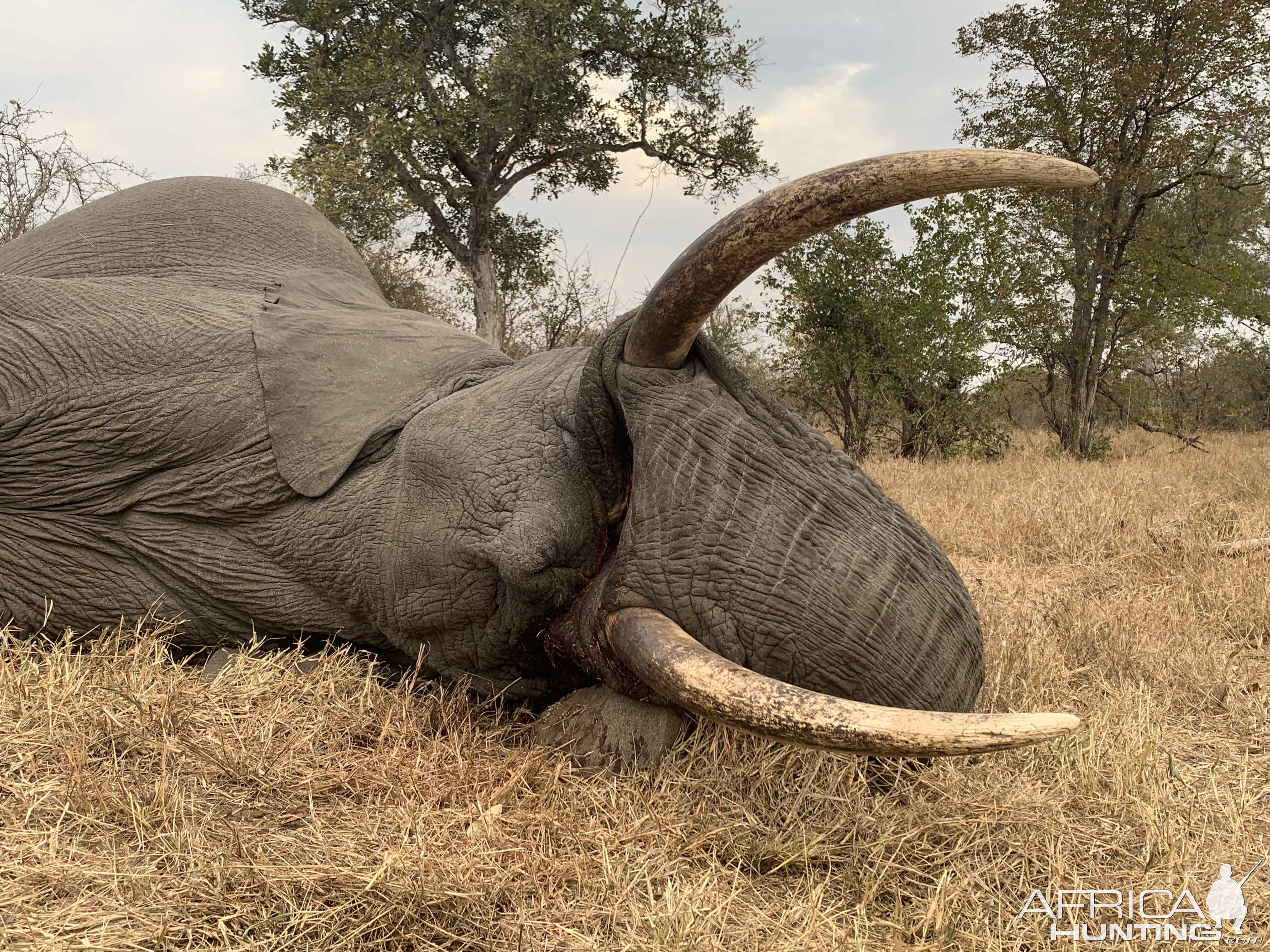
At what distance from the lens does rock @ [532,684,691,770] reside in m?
2.43

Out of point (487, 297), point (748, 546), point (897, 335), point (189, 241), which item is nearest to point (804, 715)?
point (748, 546)

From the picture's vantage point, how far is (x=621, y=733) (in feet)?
8.02

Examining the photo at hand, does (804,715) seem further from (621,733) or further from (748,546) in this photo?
(621,733)

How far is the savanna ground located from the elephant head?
273mm

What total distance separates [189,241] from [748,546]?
2.60 m

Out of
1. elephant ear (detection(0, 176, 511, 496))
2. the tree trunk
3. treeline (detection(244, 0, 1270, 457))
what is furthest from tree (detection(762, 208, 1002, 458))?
elephant ear (detection(0, 176, 511, 496))

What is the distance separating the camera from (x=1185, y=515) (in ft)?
17.3

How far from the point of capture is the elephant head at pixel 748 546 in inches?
80.9

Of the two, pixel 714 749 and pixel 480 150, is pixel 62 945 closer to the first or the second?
pixel 714 749

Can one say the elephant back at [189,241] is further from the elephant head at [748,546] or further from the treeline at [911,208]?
the treeline at [911,208]

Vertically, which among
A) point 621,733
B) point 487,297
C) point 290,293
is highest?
point 487,297

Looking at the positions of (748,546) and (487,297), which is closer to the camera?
(748,546)
